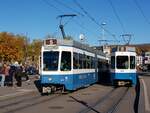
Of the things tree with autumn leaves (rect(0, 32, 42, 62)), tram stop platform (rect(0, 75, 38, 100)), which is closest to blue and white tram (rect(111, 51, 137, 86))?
tram stop platform (rect(0, 75, 38, 100))

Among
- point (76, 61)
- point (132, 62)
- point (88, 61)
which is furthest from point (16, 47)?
point (76, 61)

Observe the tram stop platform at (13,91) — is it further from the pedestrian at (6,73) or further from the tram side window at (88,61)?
the tram side window at (88,61)

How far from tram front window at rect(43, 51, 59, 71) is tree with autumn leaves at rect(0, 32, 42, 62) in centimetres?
7029

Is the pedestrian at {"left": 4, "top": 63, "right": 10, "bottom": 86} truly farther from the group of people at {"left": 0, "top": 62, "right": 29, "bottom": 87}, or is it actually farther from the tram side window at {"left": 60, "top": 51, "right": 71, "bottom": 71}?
the tram side window at {"left": 60, "top": 51, "right": 71, "bottom": 71}

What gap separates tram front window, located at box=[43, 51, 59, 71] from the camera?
25603 millimetres

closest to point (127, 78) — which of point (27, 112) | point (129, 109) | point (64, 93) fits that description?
point (64, 93)

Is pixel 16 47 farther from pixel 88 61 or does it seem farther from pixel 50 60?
pixel 50 60

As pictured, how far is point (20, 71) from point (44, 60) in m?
8.13

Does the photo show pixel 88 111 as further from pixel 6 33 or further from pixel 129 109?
pixel 6 33

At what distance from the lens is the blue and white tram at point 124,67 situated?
34.2 m

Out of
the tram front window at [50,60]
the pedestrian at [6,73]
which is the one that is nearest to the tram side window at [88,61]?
the pedestrian at [6,73]

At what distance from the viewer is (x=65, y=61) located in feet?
84.6

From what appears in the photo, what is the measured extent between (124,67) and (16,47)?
69500 mm

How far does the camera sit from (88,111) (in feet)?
55.4
